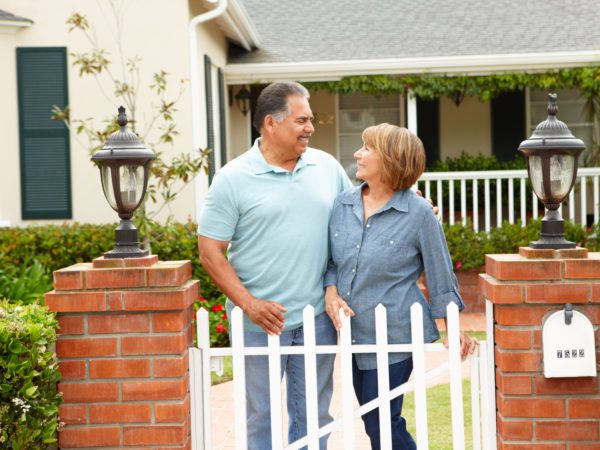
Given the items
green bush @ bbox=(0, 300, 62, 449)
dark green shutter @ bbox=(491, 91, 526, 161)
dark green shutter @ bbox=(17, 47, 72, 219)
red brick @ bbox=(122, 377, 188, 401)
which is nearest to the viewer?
green bush @ bbox=(0, 300, 62, 449)

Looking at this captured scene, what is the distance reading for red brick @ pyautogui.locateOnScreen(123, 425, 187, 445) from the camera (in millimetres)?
3691

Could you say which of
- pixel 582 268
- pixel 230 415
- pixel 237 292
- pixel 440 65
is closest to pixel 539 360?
pixel 582 268

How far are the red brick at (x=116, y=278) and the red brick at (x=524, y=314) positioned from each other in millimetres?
1471

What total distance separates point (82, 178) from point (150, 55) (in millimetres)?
1538

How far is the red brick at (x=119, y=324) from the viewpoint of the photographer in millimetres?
3678

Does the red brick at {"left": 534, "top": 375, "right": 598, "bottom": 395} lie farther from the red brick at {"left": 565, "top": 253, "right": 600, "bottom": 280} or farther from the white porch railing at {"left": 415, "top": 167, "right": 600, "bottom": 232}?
the white porch railing at {"left": 415, "top": 167, "right": 600, "bottom": 232}

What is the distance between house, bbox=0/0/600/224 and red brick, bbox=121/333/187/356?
640 centimetres

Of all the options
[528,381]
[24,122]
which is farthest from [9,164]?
[528,381]

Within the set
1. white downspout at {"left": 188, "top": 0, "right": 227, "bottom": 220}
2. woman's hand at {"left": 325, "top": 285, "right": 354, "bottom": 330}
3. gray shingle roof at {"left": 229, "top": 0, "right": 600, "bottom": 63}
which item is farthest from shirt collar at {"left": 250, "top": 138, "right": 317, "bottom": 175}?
gray shingle roof at {"left": 229, "top": 0, "right": 600, "bottom": 63}

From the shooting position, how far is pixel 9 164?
9891mm

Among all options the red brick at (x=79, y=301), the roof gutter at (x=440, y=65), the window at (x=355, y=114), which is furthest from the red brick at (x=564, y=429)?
the window at (x=355, y=114)

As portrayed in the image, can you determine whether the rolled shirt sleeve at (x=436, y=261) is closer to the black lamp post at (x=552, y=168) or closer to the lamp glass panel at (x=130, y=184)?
the black lamp post at (x=552, y=168)

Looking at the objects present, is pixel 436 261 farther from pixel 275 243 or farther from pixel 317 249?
pixel 275 243

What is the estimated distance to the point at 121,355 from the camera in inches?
145
